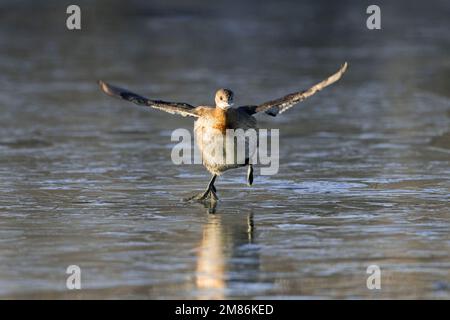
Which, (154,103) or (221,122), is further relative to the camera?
(154,103)

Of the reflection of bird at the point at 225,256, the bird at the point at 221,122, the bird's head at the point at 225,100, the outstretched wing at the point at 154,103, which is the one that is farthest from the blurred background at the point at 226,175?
the bird's head at the point at 225,100

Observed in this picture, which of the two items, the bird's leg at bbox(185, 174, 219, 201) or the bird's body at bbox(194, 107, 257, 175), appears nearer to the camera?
the bird's body at bbox(194, 107, 257, 175)

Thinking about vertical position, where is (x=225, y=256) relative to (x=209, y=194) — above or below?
below

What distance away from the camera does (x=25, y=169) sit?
47.5ft

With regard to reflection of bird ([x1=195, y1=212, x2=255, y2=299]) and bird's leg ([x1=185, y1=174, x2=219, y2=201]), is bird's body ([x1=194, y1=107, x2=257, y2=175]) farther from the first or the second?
reflection of bird ([x1=195, y1=212, x2=255, y2=299])

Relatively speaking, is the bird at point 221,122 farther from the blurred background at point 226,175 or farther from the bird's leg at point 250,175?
the blurred background at point 226,175

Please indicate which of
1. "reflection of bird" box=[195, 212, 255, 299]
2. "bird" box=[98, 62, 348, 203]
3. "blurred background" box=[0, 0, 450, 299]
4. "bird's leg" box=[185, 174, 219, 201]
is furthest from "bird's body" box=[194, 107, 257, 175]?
"reflection of bird" box=[195, 212, 255, 299]

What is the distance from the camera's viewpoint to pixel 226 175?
1426cm

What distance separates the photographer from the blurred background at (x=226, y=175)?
30.9 ft

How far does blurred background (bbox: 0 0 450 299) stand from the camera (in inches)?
371

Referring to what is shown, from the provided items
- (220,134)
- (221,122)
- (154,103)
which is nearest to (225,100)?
(221,122)

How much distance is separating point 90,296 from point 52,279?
631 millimetres

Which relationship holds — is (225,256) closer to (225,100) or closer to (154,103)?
(225,100)

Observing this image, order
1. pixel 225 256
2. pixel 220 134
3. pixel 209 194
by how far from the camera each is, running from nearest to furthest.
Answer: pixel 225 256
pixel 220 134
pixel 209 194
